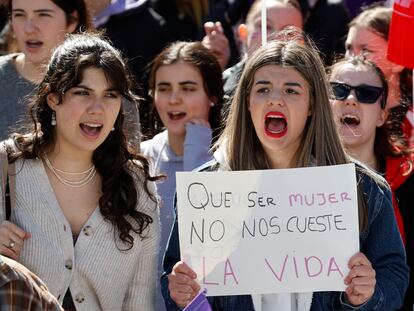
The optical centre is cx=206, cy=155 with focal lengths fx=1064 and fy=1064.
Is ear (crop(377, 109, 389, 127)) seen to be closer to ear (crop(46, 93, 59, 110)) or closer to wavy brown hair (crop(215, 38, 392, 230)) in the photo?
wavy brown hair (crop(215, 38, 392, 230))

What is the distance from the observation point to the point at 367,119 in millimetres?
4805

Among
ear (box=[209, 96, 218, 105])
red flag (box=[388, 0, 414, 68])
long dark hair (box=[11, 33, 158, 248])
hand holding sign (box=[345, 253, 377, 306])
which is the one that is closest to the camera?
hand holding sign (box=[345, 253, 377, 306])

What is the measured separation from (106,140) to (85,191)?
0.24 meters

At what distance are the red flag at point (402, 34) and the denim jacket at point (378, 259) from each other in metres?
1.34

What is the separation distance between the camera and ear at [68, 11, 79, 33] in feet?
17.1

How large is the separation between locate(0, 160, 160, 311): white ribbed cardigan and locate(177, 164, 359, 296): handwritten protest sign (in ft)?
1.39

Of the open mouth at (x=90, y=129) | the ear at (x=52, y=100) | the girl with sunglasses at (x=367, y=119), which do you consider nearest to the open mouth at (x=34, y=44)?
the ear at (x=52, y=100)

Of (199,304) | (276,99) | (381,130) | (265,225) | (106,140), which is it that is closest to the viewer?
(199,304)

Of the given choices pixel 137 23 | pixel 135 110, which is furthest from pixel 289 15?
pixel 135 110

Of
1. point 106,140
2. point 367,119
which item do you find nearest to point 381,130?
point 367,119

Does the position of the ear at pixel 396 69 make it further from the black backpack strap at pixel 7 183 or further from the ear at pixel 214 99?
the black backpack strap at pixel 7 183

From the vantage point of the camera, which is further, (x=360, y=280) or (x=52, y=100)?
(x=52, y=100)

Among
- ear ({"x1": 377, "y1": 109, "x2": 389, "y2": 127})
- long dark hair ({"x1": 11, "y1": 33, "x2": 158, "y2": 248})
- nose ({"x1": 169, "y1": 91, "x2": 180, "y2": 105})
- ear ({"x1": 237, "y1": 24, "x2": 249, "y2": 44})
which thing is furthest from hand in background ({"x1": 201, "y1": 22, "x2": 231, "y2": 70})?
long dark hair ({"x1": 11, "y1": 33, "x2": 158, "y2": 248})

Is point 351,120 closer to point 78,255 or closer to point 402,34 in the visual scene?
point 402,34
